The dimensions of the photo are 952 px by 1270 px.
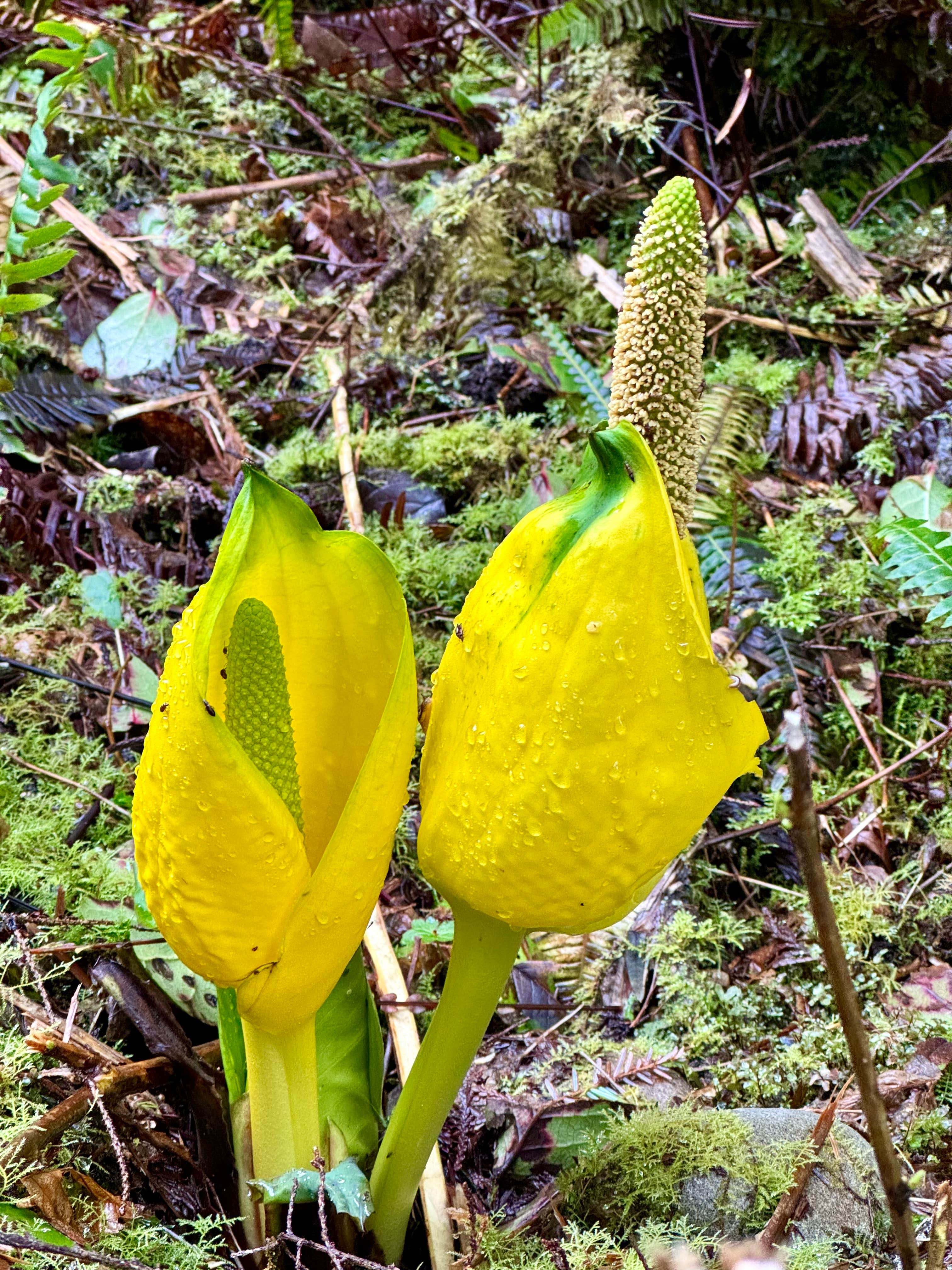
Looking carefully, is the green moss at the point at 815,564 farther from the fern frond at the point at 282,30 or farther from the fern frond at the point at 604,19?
the fern frond at the point at 282,30

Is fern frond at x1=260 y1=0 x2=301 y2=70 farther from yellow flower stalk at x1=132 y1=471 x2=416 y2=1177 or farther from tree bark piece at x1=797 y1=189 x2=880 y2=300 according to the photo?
yellow flower stalk at x1=132 y1=471 x2=416 y2=1177

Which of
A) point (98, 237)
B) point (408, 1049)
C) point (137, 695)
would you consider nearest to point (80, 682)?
point (137, 695)

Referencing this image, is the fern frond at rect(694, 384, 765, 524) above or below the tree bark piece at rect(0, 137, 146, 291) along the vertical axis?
below

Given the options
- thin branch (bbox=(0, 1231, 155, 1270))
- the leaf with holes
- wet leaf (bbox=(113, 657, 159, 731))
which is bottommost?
wet leaf (bbox=(113, 657, 159, 731))

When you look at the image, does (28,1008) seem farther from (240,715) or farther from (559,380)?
(559,380)

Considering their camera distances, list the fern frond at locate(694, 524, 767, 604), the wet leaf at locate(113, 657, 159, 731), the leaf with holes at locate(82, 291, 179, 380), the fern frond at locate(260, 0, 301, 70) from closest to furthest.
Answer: the wet leaf at locate(113, 657, 159, 731)
the fern frond at locate(694, 524, 767, 604)
the leaf with holes at locate(82, 291, 179, 380)
the fern frond at locate(260, 0, 301, 70)

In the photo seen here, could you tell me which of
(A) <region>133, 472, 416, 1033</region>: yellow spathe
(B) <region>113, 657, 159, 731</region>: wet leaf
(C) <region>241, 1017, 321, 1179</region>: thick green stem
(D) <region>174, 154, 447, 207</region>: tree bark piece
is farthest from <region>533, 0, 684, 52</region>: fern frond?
(C) <region>241, 1017, 321, 1179</region>: thick green stem
